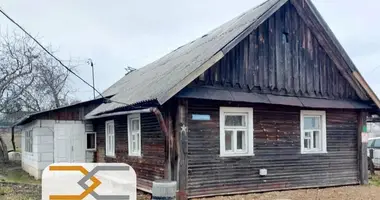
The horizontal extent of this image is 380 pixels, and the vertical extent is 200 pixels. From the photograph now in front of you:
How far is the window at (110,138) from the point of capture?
14930 mm

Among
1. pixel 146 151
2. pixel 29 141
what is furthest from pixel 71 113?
pixel 146 151

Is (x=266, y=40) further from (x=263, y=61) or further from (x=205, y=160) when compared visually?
(x=205, y=160)

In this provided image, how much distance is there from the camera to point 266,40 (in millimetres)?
11695

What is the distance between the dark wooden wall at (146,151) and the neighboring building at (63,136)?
3.58 meters

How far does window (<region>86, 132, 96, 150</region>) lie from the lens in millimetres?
17516

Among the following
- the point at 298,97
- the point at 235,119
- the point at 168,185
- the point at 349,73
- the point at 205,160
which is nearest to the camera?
the point at 168,185

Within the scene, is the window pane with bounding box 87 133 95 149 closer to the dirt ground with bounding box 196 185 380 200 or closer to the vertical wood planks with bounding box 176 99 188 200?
the vertical wood planks with bounding box 176 99 188 200

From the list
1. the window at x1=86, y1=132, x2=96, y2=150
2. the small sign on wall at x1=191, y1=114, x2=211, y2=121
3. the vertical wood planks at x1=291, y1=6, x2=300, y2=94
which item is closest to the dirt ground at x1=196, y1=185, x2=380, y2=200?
the small sign on wall at x1=191, y1=114, x2=211, y2=121

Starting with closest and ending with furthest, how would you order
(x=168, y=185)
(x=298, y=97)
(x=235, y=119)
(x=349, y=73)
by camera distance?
(x=168, y=185)
(x=235, y=119)
(x=298, y=97)
(x=349, y=73)

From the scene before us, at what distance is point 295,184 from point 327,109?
260cm

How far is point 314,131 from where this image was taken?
12.9m

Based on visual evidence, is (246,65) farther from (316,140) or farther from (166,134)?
(316,140)

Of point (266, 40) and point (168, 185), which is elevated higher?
point (266, 40)

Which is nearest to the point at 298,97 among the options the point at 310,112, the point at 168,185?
the point at 310,112
